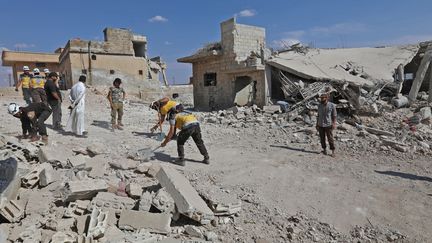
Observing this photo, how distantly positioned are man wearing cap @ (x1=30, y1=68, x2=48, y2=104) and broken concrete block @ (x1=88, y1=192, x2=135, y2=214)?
316cm

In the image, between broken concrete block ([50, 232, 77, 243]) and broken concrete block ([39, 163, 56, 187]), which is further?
broken concrete block ([39, 163, 56, 187])

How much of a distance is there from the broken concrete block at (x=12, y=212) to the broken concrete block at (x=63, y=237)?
26.9 inches

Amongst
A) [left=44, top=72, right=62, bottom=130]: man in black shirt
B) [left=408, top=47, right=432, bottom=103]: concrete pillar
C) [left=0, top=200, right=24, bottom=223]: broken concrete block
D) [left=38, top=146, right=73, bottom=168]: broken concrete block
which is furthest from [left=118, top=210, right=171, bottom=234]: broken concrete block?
[left=408, top=47, right=432, bottom=103]: concrete pillar

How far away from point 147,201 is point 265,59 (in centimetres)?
1100

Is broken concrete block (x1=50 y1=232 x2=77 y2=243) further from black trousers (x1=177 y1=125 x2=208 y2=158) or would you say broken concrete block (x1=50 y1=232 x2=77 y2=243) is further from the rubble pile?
black trousers (x1=177 y1=125 x2=208 y2=158)

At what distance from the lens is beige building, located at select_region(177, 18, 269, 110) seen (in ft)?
46.1

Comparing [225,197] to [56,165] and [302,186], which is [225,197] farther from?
[56,165]

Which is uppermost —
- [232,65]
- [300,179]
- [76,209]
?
[232,65]

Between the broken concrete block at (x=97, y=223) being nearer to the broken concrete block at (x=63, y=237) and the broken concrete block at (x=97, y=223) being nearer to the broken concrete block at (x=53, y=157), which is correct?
the broken concrete block at (x=63, y=237)

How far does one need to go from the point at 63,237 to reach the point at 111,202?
837mm

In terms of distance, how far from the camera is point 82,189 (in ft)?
12.9

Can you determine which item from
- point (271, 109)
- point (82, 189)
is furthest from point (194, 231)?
point (271, 109)

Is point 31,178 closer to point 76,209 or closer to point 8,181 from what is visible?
point 8,181

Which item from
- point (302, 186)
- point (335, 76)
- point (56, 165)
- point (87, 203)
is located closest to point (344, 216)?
point (302, 186)
